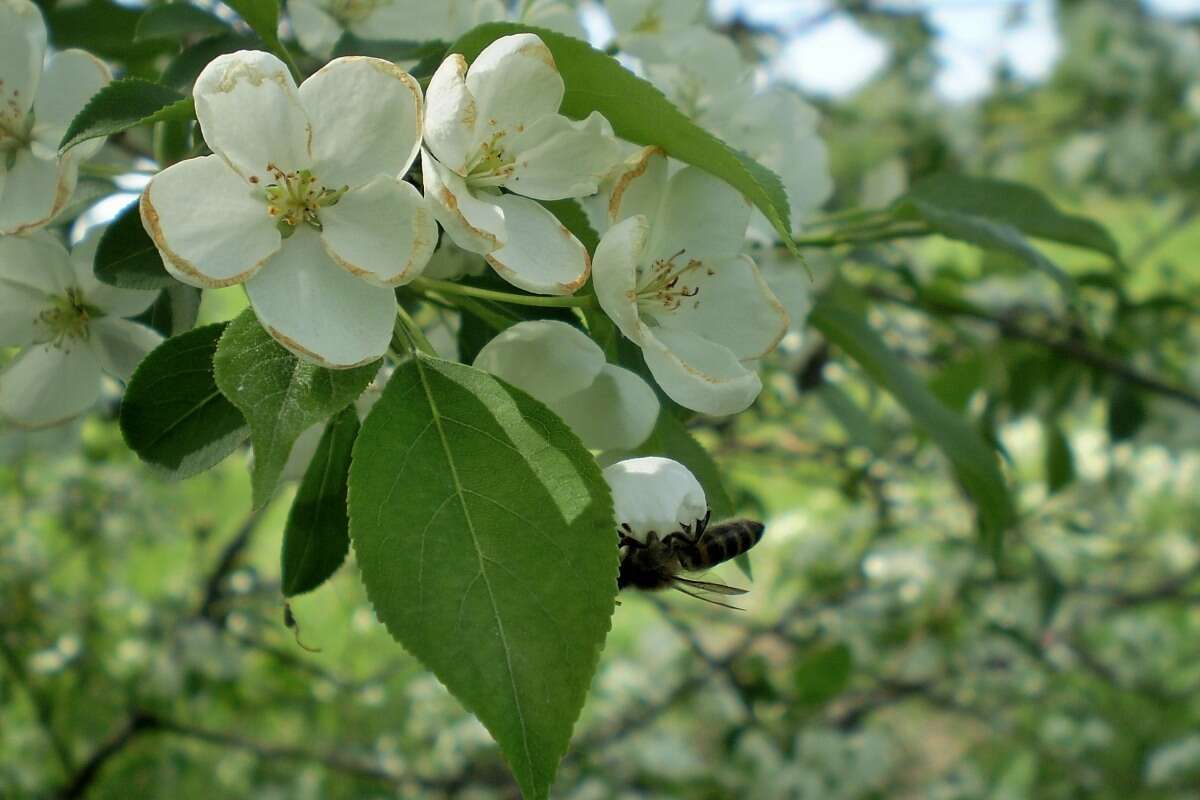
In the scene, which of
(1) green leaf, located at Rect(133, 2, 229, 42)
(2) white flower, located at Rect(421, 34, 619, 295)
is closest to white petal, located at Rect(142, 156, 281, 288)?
(2) white flower, located at Rect(421, 34, 619, 295)

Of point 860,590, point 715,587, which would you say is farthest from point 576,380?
point 860,590

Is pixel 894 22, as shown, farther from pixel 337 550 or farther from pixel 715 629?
pixel 337 550

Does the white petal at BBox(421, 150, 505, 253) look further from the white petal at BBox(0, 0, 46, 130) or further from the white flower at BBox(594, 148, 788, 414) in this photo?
the white petal at BBox(0, 0, 46, 130)

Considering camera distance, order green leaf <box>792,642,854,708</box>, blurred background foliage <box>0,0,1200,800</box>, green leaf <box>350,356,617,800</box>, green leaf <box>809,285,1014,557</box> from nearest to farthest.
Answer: green leaf <box>350,356,617,800</box> → green leaf <box>809,285,1014,557</box> → green leaf <box>792,642,854,708</box> → blurred background foliage <box>0,0,1200,800</box>

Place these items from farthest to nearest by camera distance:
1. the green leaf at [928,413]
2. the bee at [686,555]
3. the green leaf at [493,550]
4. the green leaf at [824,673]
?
the green leaf at [824,673], the green leaf at [928,413], the bee at [686,555], the green leaf at [493,550]

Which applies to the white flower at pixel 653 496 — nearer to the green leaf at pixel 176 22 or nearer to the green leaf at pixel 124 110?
the green leaf at pixel 124 110

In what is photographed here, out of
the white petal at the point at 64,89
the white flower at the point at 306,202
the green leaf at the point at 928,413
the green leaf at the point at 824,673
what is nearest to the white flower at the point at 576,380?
the white flower at the point at 306,202

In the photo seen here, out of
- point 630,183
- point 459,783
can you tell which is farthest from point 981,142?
point 630,183
